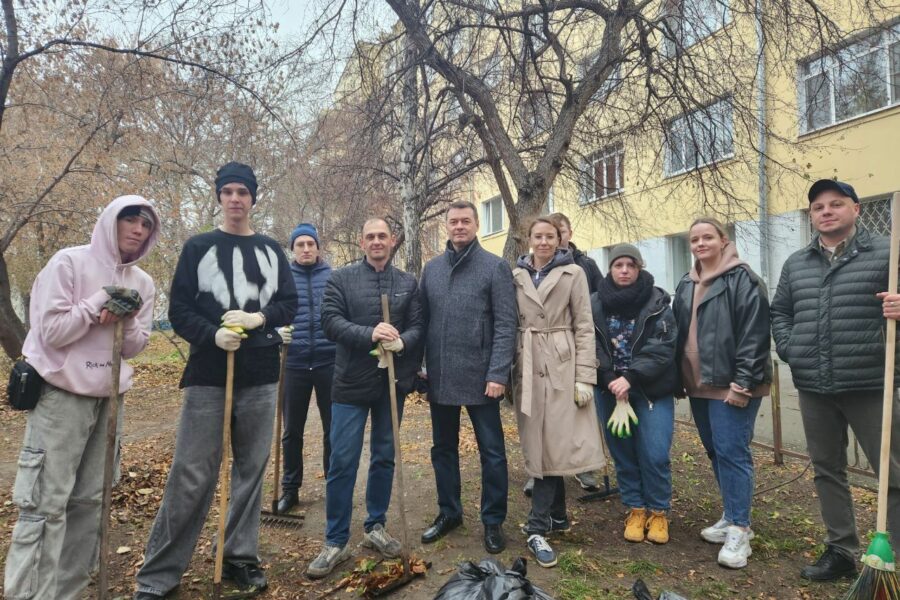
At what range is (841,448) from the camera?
306 centimetres

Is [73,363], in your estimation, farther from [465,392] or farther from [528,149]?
[528,149]

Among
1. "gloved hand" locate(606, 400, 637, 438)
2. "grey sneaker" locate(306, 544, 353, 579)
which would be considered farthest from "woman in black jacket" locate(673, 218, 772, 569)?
"grey sneaker" locate(306, 544, 353, 579)

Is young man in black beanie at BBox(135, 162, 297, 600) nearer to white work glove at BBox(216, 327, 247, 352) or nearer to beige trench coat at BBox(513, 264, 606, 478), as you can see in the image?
white work glove at BBox(216, 327, 247, 352)

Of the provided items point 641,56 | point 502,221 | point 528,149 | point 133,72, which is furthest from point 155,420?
point 502,221

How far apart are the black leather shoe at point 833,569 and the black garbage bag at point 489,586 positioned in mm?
1794

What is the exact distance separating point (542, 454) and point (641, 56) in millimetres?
5966

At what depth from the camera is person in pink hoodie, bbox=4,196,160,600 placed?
241 cm

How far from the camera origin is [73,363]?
2541mm

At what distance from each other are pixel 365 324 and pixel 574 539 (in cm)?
196

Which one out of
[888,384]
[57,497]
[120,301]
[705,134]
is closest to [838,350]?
[888,384]

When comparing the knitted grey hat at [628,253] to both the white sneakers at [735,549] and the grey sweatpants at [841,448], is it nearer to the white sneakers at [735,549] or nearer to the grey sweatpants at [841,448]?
the grey sweatpants at [841,448]

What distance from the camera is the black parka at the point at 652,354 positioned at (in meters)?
3.38

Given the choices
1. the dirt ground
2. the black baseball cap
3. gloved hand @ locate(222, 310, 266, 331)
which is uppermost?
the black baseball cap

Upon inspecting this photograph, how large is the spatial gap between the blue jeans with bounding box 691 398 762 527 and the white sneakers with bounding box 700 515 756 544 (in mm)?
213
